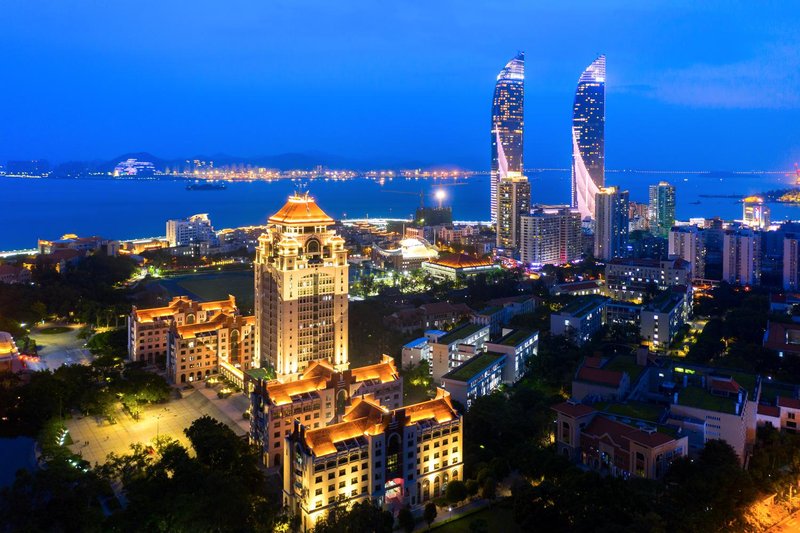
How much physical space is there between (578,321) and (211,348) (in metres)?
10.3

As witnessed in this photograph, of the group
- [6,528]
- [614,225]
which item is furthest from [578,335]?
[614,225]

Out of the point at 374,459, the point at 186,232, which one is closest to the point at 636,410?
the point at 374,459

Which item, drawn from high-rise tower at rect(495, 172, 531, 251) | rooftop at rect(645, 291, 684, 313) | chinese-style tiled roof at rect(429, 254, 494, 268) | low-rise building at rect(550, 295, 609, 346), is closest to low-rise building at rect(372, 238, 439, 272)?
chinese-style tiled roof at rect(429, 254, 494, 268)

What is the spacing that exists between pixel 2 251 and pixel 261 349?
28996mm

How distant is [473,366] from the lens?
14.8 meters

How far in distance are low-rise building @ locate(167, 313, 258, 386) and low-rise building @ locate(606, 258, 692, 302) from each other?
1488 centimetres

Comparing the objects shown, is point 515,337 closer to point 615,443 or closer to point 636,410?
point 636,410

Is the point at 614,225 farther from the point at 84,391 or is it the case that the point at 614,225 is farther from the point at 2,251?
the point at 2,251

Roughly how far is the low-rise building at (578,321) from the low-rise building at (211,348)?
29.1 feet

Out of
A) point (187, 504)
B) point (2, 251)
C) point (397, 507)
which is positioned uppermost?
point (2, 251)

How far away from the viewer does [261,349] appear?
15.6m

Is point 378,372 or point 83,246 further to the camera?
point 83,246

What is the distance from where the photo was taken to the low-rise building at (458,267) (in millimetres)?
29141

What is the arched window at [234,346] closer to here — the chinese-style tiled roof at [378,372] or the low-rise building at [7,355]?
the chinese-style tiled roof at [378,372]
